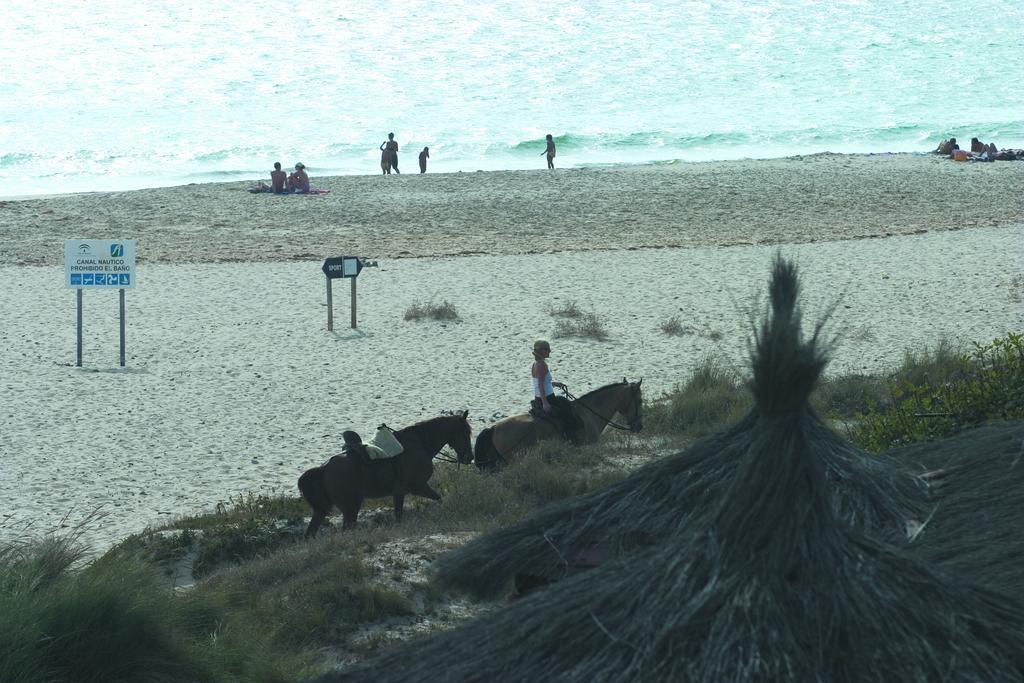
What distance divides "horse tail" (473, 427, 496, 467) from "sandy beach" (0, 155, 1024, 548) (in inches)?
67.4

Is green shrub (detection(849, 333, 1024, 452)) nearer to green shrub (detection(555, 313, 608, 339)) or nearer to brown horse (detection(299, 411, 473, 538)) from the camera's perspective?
brown horse (detection(299, 411, 473, 538))

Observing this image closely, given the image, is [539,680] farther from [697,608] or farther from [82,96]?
[82,96]

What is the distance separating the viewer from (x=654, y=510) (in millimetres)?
4898

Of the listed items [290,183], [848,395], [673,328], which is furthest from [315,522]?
[290,183]

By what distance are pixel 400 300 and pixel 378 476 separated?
9218 millimetres

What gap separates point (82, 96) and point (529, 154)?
88.5 ft

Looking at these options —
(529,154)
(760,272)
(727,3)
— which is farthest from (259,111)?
(760,272)

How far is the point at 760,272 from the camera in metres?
19.5

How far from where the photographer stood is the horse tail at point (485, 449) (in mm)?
10555

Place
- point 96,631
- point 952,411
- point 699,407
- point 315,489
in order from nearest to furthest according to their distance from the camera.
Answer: point 96,631 < point 952,411 < point 315,489 < point 699,407

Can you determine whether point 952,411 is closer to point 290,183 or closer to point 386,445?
point 386,445

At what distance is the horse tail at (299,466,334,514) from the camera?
29.8 feet

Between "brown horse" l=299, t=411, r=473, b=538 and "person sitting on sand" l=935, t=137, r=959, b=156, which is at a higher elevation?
"person sitting on sand" l=935, t=137, r=959, b=156

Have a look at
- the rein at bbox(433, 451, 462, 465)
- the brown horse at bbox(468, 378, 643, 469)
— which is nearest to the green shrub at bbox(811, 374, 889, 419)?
the brown horse at bbox(468, 378, 643, 469)
